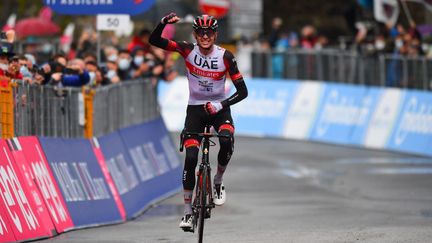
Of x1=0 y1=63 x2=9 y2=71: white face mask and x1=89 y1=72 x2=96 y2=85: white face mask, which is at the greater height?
x1=0 y1=63 x2=9 y2=71: white face mask

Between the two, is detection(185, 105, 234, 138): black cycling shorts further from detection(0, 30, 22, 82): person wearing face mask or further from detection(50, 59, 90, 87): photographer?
detection(50, 59, 90, 87): photographer

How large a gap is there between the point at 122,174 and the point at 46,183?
3.19 metres

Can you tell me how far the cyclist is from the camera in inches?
587

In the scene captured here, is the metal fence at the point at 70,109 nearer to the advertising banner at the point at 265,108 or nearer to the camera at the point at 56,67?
the camera at the point at 56,67

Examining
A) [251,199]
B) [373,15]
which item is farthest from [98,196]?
[373,15]

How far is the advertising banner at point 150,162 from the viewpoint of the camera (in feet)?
65.6

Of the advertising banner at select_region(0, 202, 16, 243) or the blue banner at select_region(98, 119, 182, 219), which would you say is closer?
the advertising banner at select_region(0, 202, 16, 243)

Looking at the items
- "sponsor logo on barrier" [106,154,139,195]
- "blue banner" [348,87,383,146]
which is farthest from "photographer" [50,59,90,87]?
"blue banner" [348,87,383,146]

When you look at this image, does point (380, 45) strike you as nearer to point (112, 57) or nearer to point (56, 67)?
point (112, 57)

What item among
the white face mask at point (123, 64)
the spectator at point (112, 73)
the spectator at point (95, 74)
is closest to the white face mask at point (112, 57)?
the spectator at point (112, 73)

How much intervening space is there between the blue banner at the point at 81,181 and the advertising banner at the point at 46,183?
16cm

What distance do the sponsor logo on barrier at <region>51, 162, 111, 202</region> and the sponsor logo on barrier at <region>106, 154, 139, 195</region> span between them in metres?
0.61

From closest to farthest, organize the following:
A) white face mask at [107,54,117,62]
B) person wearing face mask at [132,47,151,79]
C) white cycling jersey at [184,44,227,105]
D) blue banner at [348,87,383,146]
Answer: white cycling jersey at [184,44,227,105] → white face mask at [107,54,117,62] → person wearing face mask at [132,47,151,79] → blue banner at [348,87,383,146]

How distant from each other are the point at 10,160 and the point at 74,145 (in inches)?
100
